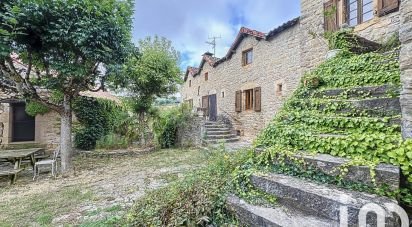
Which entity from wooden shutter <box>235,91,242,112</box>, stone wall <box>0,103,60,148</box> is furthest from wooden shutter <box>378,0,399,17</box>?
stone wall <box>0,103,60,148</box>

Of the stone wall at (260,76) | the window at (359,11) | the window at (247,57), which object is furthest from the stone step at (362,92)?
the window at (247,57)

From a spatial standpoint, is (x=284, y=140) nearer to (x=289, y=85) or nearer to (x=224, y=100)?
(x=289, y=85)

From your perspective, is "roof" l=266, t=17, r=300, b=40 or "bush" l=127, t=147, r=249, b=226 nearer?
"bush" l=127, t=147, r=249, b=226

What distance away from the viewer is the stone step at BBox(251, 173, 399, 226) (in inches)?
64.6

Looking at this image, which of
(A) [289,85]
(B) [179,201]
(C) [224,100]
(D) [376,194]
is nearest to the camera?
(D) [376,194]

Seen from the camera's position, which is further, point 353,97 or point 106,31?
point 106,31

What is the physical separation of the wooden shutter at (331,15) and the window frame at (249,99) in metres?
5.07

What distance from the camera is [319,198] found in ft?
6.09

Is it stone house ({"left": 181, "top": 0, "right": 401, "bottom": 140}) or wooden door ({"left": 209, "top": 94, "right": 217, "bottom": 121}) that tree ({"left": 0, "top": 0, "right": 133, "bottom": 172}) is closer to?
stone house ({"left": 181, "top": 0, "right": 401, "bottom": 140})

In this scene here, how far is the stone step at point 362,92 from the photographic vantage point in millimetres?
2877

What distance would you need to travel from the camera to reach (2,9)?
15.9 ft

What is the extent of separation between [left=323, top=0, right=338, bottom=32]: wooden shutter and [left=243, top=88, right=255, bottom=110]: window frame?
5.07 meters

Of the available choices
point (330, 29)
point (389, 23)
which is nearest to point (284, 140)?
point (389, 23)

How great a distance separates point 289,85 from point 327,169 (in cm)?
727
